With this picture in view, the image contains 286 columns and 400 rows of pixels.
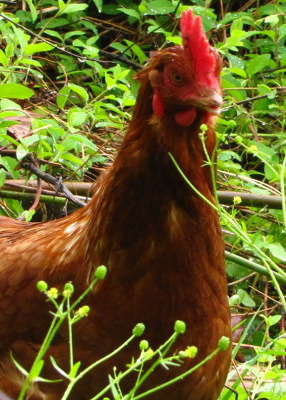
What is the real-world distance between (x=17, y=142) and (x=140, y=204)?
109 cm

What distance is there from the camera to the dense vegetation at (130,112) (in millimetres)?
3736

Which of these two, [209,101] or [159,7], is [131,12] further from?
[209,101]

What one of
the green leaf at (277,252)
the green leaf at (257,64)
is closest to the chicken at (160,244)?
the green leaf at (277,252)

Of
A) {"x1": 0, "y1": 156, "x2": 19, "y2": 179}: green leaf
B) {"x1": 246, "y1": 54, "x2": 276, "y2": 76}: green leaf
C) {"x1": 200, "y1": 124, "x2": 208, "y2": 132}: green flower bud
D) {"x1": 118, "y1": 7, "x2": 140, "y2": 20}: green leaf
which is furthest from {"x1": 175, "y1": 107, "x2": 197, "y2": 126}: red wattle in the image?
{"x1": 118, "y1": 7, "x2": 140, "y2": 20}: green leaf

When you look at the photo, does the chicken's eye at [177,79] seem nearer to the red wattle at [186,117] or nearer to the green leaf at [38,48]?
the red wattle at [186,117]

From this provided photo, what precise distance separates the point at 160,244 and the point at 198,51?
1.93 feet

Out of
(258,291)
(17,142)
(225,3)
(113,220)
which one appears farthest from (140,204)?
(225,3)

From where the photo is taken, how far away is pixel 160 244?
2.74m

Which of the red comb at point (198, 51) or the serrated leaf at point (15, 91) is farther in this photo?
the serrated leaf at point (15, 91)

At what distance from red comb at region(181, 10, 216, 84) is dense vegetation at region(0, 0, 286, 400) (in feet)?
1.18

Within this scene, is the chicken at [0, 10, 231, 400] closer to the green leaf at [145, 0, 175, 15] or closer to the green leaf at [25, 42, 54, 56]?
the green leaf at [25, 42, 54, 56]

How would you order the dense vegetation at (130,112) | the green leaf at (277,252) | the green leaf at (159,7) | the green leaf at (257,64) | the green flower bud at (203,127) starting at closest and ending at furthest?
1. the green flower bud at (203,127)
2. the green leaf at (277,252)
3. the dense vegetation at (130,112)
4. the green leaf at (257,64)
5. the green leaf at (159,7)

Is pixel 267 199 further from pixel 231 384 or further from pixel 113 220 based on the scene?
pixel 113 220

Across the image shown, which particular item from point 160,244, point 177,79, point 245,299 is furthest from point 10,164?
point 177,79
